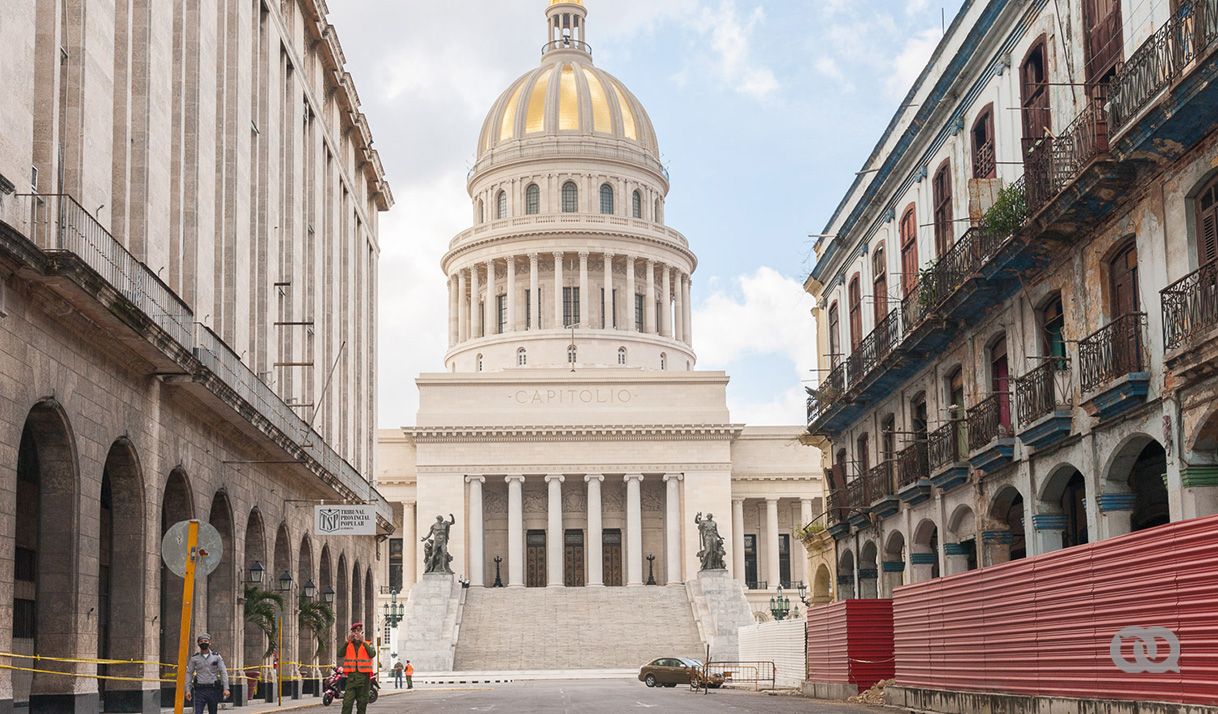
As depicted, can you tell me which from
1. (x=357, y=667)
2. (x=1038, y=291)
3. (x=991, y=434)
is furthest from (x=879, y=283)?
(x=357, y=667)

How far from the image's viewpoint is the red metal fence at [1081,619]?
1781cm

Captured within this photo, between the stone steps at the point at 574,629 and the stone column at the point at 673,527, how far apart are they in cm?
807

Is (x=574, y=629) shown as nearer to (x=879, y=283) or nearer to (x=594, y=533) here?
(x=594, y=533)

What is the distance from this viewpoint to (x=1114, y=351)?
2400cm

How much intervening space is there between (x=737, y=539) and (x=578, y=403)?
1349 cm

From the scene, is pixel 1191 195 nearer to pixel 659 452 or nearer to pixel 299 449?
pixel 299 449

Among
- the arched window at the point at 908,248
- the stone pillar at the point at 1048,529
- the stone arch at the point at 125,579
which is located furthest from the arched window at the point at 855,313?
the stone arch at the point at 125,579

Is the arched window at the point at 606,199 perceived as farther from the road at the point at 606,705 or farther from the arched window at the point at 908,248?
the arched window at the point at 908,248

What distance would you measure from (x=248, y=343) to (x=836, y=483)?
17.3 metres

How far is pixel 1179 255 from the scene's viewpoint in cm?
2209

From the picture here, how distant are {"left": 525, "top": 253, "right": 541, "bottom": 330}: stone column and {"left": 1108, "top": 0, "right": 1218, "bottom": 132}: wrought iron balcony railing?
303ft

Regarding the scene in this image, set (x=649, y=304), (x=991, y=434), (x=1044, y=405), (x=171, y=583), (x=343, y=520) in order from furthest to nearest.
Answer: (x=649, y=304), (x=343, y=520), (x=171, y=583), (x=991, y=434), (x=1044, y=405)

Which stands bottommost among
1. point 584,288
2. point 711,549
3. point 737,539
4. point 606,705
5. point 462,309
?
point 606,705

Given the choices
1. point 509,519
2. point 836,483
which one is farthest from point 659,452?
point 836,483
